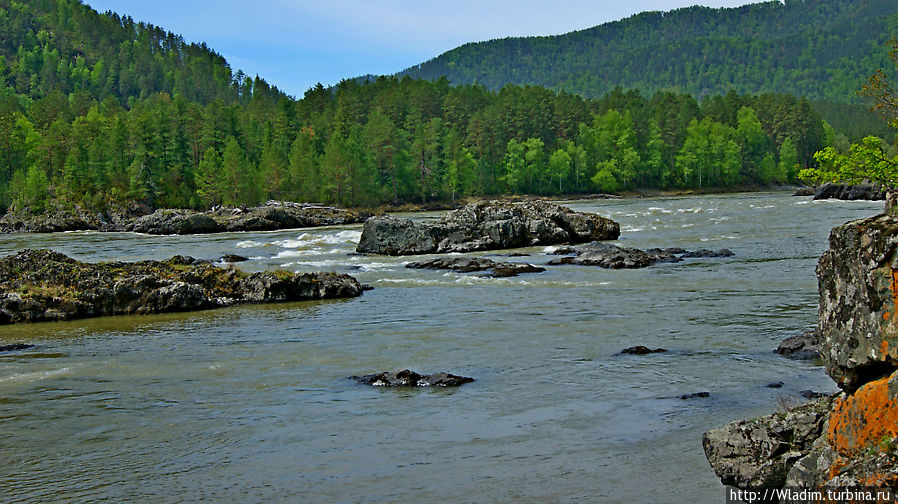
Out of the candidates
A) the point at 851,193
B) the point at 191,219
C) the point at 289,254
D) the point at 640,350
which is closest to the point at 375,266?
the point at 289,254

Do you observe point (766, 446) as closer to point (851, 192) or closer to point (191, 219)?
point (191, 219)

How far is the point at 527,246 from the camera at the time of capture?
4344 cm

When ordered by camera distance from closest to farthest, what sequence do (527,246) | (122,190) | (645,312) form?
(645,312) < (527,246) < (122,190)

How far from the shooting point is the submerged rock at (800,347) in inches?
552

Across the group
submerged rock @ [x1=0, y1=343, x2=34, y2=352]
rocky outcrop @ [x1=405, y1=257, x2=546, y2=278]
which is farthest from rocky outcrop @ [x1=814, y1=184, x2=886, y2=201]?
submerged rock @ [x1=0, y1=343, x2=34, y2=352]

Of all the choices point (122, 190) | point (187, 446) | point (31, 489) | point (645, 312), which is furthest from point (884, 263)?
point (122, 190)

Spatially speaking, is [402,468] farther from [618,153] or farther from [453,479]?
Answer: [618,153]

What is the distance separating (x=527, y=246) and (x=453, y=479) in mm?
35072

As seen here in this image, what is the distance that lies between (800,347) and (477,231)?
1166 inches

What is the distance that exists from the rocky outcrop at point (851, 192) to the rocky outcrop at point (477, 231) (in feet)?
138

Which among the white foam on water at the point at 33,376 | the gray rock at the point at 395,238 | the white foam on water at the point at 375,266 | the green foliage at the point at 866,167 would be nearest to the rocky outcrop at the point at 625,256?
the white foam on water at the point at 375,266

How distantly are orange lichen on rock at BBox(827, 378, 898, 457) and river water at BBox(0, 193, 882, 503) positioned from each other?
1.82 m

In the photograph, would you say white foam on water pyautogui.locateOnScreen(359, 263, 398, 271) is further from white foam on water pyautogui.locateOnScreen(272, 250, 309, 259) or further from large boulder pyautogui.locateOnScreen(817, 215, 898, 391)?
large boulder pyautogui.locateOnScreen(817, 215, 898, 391)

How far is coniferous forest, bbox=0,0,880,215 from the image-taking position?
→ 10744cm
